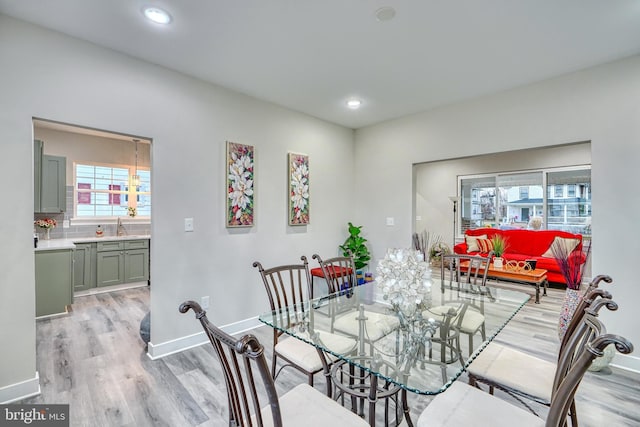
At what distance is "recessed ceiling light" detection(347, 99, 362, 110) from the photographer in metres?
3.48

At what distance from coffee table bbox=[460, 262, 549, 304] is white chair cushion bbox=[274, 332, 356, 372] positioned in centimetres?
407

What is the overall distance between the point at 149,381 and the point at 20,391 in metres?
0.79

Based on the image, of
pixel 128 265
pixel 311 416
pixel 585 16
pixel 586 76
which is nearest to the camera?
pixel 311 416

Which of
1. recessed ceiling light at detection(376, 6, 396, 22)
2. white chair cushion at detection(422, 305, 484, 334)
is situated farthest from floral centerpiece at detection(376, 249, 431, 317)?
recessed ceiling light at detection(376, 6, 396, 22)

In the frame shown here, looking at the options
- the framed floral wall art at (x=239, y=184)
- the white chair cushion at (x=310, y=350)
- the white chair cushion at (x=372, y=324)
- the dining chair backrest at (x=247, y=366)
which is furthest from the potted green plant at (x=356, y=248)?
the dining chair backrest at (x=247, y=366)

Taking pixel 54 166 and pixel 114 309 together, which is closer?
pixel 114 309

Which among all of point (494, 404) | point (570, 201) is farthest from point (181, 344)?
point (570, 201)

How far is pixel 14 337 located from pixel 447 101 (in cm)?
435

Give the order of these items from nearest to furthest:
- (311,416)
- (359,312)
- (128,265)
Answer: (311,416) → (359,312) → (128,265)

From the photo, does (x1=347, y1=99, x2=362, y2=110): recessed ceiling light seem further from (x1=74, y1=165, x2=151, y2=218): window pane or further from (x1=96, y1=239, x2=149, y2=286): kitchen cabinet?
(x1=96, y1=239, x2=149, y2=286): kitchen cabinet

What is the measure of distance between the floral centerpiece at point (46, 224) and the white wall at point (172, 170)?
2940 mm

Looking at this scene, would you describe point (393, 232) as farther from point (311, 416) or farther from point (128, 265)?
point (128, 265)

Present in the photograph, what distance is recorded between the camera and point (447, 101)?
11.4 ft

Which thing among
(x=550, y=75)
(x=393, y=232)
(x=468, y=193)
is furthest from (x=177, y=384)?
(x=468, y=193)
